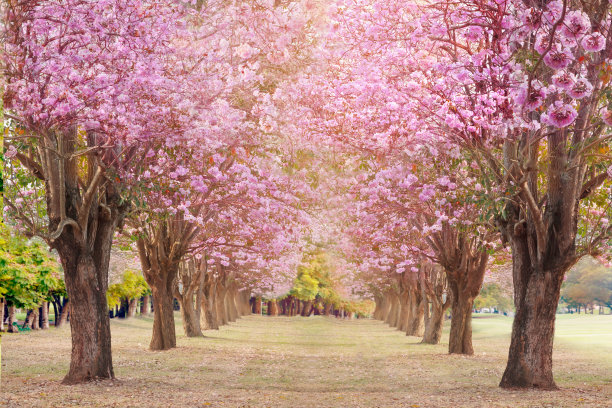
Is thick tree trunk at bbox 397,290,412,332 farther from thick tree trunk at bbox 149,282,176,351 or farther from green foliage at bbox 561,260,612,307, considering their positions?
green foliage at bbox 561,260,612,307

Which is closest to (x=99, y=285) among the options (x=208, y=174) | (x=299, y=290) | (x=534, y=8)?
(x=208, y=174)

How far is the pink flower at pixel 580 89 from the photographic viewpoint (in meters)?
8.94

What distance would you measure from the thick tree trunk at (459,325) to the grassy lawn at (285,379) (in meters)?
0.87

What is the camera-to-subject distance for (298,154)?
19.6 metres

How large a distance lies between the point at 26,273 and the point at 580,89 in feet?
90.1

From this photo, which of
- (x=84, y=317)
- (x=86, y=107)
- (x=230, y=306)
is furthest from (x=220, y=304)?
(x=86, y=107)

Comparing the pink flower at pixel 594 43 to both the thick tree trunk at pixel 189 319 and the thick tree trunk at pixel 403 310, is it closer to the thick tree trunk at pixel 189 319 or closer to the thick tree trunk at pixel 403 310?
the thick tree trunk at pixel 189 319

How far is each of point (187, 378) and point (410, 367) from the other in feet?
25.9

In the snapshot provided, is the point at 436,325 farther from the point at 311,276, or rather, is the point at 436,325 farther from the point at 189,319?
the point at 311,276

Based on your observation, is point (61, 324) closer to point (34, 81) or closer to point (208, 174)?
point (208, 174)

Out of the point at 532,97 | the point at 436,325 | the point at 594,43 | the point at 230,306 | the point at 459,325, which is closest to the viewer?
the point at 594,43

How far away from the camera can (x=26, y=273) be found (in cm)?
3052

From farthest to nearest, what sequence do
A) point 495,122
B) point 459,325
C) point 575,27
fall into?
point 459,325 < point 495,122 < point 575,27

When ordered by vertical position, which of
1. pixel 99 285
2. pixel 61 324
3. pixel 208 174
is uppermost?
pixel 208 174
